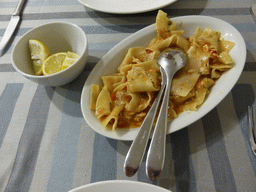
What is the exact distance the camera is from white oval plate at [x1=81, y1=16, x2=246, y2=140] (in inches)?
34.8

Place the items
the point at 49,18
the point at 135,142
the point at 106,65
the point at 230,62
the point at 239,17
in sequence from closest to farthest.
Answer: the point at 135,142 → the point at 230,62 → the point at 106,65 → the point at 239,17 → the point at 49,18

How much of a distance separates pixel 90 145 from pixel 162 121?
386 millimetres

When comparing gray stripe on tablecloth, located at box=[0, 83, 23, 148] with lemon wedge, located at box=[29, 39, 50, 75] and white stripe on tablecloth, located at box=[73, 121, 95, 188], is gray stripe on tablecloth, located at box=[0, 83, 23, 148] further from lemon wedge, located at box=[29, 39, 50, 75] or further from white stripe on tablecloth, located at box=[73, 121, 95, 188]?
white stripe on tablecloth, located at box=[73, 121, 95, 188]

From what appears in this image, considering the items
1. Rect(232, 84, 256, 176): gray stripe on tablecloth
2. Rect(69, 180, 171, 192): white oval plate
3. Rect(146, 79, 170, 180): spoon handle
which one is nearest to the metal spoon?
Rect(146, 79, 170, 180): spoon handle

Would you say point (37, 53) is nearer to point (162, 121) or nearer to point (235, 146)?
point (162, 121)

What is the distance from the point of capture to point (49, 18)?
1.65m

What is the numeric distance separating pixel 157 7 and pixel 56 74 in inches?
35.3

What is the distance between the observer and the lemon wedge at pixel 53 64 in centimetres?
110

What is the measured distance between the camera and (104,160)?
0.93 metres

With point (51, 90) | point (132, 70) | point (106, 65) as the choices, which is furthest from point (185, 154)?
point (51, 90)

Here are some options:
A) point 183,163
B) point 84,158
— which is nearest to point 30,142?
point 84,158

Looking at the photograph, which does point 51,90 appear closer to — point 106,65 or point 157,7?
point 106,65

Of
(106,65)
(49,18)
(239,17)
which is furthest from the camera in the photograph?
(49,18)

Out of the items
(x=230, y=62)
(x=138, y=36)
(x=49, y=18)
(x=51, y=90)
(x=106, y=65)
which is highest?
(x=230, y=62)
